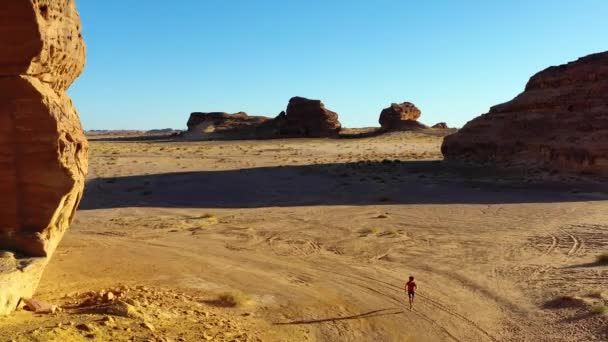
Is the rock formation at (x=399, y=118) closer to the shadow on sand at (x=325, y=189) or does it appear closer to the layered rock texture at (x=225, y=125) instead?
the layered rock texture at (x=225, y=125)

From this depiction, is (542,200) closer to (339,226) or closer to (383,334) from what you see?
(339,226)

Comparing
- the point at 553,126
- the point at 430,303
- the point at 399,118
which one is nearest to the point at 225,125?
the point at 399,118

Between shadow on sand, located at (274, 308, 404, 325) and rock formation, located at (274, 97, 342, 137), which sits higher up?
rock formation, located at (274, 97, 342, 137)

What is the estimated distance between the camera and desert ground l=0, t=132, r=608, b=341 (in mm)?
10242

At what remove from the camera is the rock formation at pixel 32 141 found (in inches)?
376

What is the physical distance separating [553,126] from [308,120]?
182ft

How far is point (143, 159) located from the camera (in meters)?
50.1

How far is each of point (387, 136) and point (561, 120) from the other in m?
51.5

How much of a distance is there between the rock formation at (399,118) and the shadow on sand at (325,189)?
51455 mm

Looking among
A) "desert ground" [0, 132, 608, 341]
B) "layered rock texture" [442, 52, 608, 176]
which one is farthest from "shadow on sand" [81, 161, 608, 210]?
"layered rock texture" [442, 52, 608, 176]

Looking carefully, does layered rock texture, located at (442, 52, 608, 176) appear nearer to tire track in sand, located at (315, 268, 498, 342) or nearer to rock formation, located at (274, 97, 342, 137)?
tire track in sand, located at (315, 268, 498, 342)

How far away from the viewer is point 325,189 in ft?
105

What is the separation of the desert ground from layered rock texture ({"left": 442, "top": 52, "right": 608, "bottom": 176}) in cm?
198

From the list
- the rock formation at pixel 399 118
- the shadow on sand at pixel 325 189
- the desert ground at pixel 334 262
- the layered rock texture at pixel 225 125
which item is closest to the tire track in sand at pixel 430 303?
the desert ground at pixel 334 262
